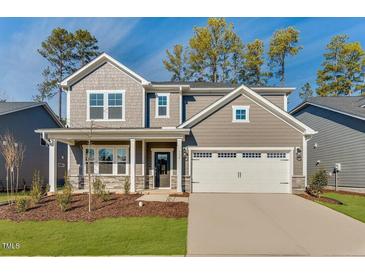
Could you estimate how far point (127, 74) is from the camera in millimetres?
14297

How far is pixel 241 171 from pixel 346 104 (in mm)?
9015

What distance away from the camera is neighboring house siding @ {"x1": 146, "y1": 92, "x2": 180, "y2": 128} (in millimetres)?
14594

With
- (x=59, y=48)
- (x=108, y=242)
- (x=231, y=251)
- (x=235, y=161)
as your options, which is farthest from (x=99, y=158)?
(x=59, y=48)

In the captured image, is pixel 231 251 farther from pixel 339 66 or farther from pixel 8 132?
pixel 339 66

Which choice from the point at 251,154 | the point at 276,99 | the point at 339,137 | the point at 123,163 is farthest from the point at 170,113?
the point at 339,137

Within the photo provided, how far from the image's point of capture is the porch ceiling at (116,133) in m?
12.4

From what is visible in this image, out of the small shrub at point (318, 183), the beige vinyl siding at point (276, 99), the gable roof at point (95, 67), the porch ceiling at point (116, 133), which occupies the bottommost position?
the small shrub at point (318, 183)

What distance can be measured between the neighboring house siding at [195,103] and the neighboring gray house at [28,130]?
331 inches

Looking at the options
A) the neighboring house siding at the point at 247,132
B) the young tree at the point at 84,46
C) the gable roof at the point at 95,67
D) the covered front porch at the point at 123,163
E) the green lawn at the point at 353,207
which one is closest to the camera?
the green lawn at the point at 353,207

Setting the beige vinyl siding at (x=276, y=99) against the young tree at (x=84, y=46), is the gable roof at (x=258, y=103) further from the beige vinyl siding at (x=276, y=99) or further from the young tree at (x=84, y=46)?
the young tree at (x=84, y=46)

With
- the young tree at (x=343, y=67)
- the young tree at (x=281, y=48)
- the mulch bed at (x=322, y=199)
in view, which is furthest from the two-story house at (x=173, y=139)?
the young tree at (x=343, y=67)

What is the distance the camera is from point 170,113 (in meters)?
14.8

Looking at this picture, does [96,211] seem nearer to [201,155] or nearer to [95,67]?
[201,155]

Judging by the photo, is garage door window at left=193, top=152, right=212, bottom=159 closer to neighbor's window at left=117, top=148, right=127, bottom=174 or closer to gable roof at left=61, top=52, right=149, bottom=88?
neighbor's window at left=117, top=148, right=127, bottom=174
